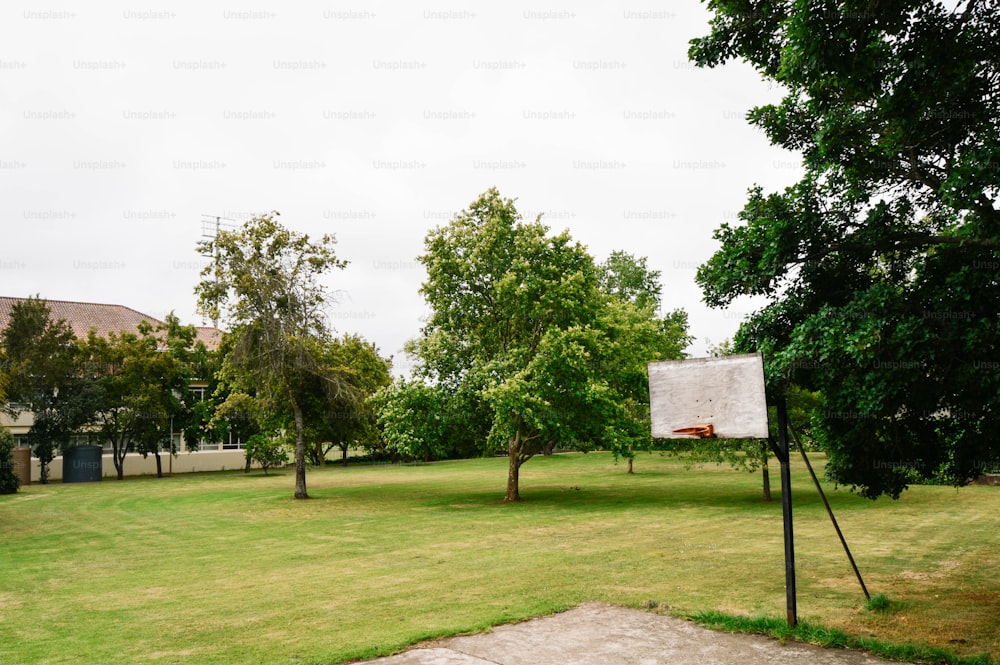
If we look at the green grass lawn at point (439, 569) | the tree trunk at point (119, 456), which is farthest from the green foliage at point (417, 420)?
the tree trunk at point (119, 456)

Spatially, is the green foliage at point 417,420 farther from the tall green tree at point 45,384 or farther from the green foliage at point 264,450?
the tall green tree at point 45,384

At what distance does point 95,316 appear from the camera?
5403 cm

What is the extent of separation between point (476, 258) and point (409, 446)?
22.3 feet

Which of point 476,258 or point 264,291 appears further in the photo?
point 264,291

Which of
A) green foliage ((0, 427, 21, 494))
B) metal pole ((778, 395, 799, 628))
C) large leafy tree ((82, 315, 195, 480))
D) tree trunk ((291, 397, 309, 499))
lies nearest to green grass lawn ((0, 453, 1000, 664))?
metal pole ((778, 395, 799, 628))

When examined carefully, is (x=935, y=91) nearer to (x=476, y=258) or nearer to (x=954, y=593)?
(x=954, y=593)

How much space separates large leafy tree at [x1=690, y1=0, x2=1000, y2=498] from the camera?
26.5 feet

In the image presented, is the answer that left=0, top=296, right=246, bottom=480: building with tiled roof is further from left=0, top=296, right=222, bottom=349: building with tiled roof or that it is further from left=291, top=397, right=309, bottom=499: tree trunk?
left=291, top=397, right=309, bottom=499: tree trunk

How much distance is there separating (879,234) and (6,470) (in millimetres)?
38036

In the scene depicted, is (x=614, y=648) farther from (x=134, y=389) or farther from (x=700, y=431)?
(x=134, y=389)

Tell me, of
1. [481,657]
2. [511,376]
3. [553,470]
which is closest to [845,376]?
[481,657]

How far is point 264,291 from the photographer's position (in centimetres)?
2770

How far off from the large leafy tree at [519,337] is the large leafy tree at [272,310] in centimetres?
465

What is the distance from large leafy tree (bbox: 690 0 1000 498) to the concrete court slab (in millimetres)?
2808
